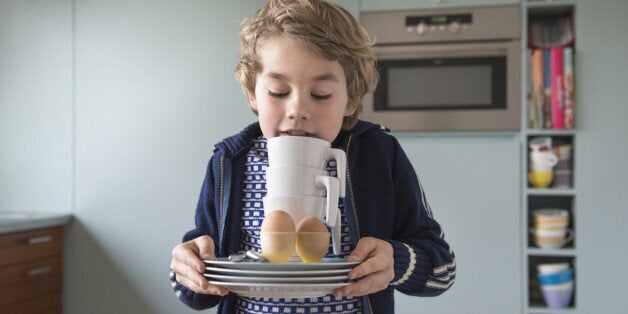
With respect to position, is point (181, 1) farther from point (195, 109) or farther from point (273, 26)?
point (273, 26)

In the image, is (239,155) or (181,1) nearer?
(239,155)

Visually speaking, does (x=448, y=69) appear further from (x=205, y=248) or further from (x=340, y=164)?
(x=205, y=248)

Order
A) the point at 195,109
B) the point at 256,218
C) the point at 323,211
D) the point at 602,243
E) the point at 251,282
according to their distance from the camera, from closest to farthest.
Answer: the point at 251,282 < the point at 323,211 < the point at 256,218 < the point at 602,243 < the point at 195,109

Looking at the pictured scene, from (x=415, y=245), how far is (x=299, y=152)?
0.21m

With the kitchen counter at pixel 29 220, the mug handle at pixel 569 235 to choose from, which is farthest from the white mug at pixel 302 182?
the mug handle at pixel 569 235

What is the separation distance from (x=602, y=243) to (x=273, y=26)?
2.08m

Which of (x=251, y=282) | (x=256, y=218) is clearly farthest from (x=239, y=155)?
(x=251, y=282)

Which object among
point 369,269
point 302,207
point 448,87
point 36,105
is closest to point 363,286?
point 369,269

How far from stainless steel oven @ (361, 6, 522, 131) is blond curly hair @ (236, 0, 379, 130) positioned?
5.62ft

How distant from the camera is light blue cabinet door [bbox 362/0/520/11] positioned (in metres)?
2.45

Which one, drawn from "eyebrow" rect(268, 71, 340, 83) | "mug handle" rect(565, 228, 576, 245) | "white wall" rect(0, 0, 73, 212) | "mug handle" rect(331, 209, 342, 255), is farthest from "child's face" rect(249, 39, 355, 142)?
"white wall" rect(0, 0, 73, 212)

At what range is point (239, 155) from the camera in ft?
2.77

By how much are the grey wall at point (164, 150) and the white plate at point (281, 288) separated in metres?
1.86

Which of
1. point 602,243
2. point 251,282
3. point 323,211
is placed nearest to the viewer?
point 251,282
